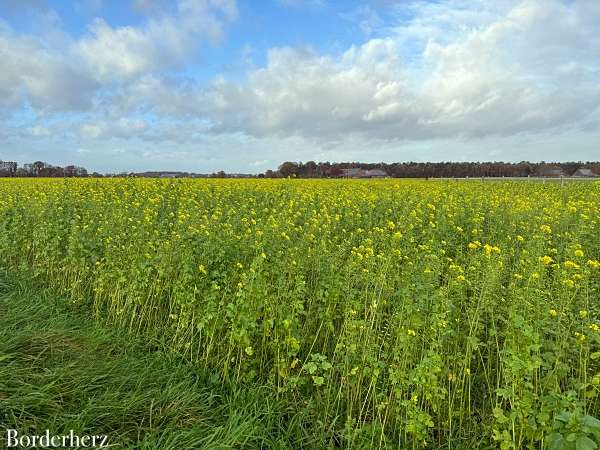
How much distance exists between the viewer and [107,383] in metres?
3.34

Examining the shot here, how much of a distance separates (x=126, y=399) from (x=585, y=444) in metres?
2.85

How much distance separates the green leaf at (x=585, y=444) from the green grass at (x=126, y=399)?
5.11 feet

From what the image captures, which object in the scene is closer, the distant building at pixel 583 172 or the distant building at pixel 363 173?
the distant building at pixel 363 173

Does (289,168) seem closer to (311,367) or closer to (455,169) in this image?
(455,169)

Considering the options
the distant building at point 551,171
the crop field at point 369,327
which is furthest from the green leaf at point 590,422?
the distant building at point 551,171

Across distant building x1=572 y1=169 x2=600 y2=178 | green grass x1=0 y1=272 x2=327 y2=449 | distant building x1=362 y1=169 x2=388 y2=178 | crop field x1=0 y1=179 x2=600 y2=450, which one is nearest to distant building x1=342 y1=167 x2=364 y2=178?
distant building x1=362 y1=169 x2=388 y2=178

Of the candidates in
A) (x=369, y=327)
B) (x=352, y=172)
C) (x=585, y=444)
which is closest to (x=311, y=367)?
(x=369, y=327)

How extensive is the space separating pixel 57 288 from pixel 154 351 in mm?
2540

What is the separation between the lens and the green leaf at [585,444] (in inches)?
79.0

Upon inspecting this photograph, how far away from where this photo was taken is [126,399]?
3131 millimetres

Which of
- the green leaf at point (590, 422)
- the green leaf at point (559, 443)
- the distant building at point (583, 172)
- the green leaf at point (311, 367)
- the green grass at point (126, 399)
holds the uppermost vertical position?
the distant building at point (583, 172)

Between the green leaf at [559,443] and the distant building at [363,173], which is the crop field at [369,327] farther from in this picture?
the distant building at [363,173]

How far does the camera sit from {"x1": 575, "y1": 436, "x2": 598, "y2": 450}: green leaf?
201 cm

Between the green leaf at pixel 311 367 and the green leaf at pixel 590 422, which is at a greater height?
the green leaf at pixel 590 422
